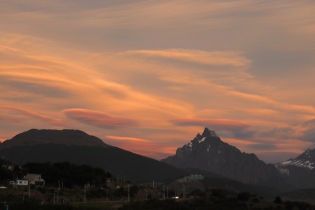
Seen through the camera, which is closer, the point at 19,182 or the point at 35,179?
the point at 19,182

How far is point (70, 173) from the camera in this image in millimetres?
193000

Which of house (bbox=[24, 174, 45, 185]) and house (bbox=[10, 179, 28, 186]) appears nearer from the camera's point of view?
house (bbox=[10, 179, 28, 186])

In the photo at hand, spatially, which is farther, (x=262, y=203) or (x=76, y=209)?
(x=262, y=203)

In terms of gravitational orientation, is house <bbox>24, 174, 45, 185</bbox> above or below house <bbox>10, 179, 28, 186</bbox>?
above

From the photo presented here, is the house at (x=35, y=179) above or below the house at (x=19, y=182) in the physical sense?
above

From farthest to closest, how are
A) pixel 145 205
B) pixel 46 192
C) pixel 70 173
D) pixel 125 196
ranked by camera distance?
pixel 70 173 < pixel 125 196 < pixel 46 192 < pixel 145 205

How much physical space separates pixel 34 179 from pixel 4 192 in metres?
38.3

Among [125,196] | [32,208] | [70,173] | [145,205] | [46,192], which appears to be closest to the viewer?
[32,208]

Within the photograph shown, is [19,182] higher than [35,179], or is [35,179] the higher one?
[35,179]

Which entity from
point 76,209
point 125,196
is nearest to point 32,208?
point 76,209

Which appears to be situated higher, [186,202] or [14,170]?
[14,170]

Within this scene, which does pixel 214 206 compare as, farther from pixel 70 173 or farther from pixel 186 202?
pixel 70 173

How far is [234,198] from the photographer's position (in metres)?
161

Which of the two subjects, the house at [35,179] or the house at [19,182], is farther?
the house at [35,179]
